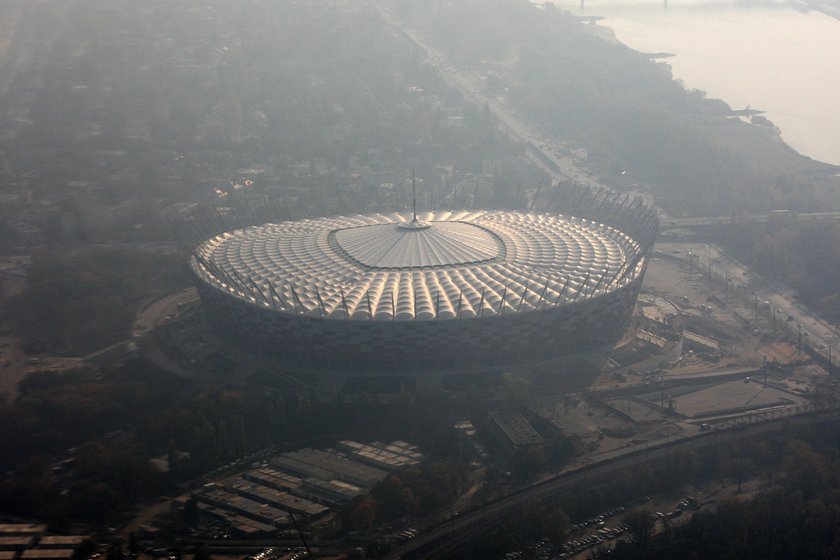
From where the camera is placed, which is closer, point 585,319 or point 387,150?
point 585,319

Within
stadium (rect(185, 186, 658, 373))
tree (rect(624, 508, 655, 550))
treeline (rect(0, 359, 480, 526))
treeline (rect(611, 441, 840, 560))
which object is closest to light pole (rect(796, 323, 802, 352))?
stadium (rect(185, 186, 658, 373))

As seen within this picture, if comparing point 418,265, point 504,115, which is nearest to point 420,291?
point 418,265

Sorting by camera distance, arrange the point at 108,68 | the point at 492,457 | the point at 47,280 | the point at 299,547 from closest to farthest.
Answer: the point at 299,547
the point at 492,457
the point at 47,280
the point at 108,68

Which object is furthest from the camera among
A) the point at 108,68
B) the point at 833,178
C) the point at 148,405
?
the point at 108,68

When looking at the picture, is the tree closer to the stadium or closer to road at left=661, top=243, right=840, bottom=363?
the stadium

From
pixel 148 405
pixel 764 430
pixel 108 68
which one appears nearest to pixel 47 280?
pixel 148 405

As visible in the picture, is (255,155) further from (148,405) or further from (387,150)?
(148,405)
